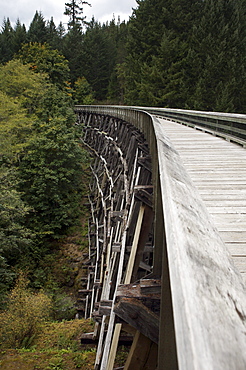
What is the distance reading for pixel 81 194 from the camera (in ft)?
61.0

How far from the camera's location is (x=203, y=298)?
2.30 feet

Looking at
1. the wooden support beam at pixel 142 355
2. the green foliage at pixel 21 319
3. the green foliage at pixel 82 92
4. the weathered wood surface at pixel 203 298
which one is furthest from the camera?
the green foliage at pixel 82 92

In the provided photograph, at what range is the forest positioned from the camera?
42.2 feet

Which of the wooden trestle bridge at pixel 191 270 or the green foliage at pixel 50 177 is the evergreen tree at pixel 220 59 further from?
the wooden trestle bridge at pixel 191 270

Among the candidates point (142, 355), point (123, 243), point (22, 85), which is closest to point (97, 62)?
point (22, 85)

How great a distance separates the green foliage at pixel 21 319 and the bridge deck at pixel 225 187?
276 inches

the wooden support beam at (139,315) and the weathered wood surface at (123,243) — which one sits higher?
the wooden support beam at (139,315)

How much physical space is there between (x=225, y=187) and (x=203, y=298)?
248cm

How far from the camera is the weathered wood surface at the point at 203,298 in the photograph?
549 mm

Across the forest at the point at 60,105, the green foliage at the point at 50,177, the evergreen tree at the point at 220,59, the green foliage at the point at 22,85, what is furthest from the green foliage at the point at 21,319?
the evergreen tree at the point at 220,59

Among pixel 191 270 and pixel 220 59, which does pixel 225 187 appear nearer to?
pixel 191 270

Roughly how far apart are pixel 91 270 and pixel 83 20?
55.1 metres

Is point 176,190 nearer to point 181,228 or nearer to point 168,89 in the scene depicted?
point 181,228

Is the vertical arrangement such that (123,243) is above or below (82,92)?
Result: below
